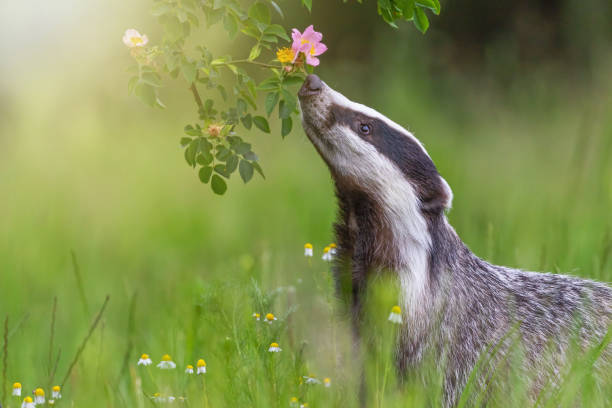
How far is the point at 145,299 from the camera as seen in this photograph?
5156 millimetres

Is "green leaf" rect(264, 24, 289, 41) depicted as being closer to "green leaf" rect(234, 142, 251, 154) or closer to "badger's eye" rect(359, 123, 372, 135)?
"green leaf" rect(234, 142, 251, 154)

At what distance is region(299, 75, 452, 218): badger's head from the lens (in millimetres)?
3465

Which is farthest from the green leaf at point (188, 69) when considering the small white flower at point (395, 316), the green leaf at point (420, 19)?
the small white flower at point (395, 316)

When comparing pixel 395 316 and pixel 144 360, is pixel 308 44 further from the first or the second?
pixel 144 360

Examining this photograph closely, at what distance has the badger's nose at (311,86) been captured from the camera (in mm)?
3340

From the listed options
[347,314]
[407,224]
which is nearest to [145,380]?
[347,314]

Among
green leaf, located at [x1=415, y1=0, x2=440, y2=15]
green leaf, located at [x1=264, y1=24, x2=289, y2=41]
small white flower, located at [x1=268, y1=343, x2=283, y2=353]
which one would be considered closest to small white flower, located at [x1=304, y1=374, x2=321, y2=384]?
small white flower, located at [x1=268, y1=343, x2=283, y2=353]

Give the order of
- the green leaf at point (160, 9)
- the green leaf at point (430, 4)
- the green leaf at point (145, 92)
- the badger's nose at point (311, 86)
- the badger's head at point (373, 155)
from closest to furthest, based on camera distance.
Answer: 1. the green leaf at point (160, 9)
2. the green leaf at point (145, 92)
3. the green leaf at point (430, 4)
4. the badger's nose at point (311, 86)
5. the badger's head at point (373, 155)

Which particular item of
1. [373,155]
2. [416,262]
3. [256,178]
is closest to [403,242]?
[416,262]

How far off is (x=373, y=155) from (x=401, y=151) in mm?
123

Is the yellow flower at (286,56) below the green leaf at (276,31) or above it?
below

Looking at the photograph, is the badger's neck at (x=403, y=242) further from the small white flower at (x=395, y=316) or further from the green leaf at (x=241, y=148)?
the green leaf at (x=241, y=148)

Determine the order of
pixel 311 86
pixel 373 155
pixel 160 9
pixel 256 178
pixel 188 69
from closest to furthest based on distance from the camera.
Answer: pixel 160 9 → pixel 188 69 → pixel 311 86 → pixel 373 155 → pixel 256 178

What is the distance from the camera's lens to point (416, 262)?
339 centimetres
